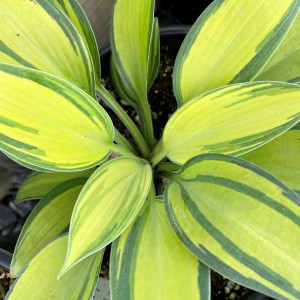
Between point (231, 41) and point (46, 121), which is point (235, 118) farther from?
point (46, 121)

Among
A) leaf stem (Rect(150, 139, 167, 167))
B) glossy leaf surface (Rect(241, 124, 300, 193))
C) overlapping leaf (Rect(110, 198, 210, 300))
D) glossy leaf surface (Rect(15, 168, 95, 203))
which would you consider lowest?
glossy leaf surface (Rect(241, 124, 300, 193))

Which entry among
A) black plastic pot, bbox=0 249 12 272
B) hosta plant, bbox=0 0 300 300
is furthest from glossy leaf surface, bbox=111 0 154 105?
black plastic pot, bbox=0 249 12 272

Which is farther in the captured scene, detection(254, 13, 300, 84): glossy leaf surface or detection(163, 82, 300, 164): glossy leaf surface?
detection(254, 13, 300, 84): glossy leaf surface

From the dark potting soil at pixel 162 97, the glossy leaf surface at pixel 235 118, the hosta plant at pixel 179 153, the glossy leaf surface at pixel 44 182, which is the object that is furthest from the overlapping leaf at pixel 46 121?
the dark potting soil at pixel 162 97

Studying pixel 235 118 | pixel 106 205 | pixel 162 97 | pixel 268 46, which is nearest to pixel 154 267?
pixel 106 205

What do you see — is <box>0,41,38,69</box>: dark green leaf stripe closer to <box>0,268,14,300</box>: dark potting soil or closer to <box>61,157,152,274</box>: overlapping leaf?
<box>61,157,152,274</box>: overlapping leaf

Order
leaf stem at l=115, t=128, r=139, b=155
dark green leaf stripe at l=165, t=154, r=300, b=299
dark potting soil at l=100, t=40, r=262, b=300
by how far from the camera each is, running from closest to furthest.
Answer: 1. dark green leaf stripe at l=165, t=154, r=300, b=299
2. leaf stem at l=115, t=128, r=139, b=155
3. dark potting soil at l=100, t=40, r=262, b=300

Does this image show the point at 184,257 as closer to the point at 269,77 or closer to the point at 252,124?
the point at 252,124
